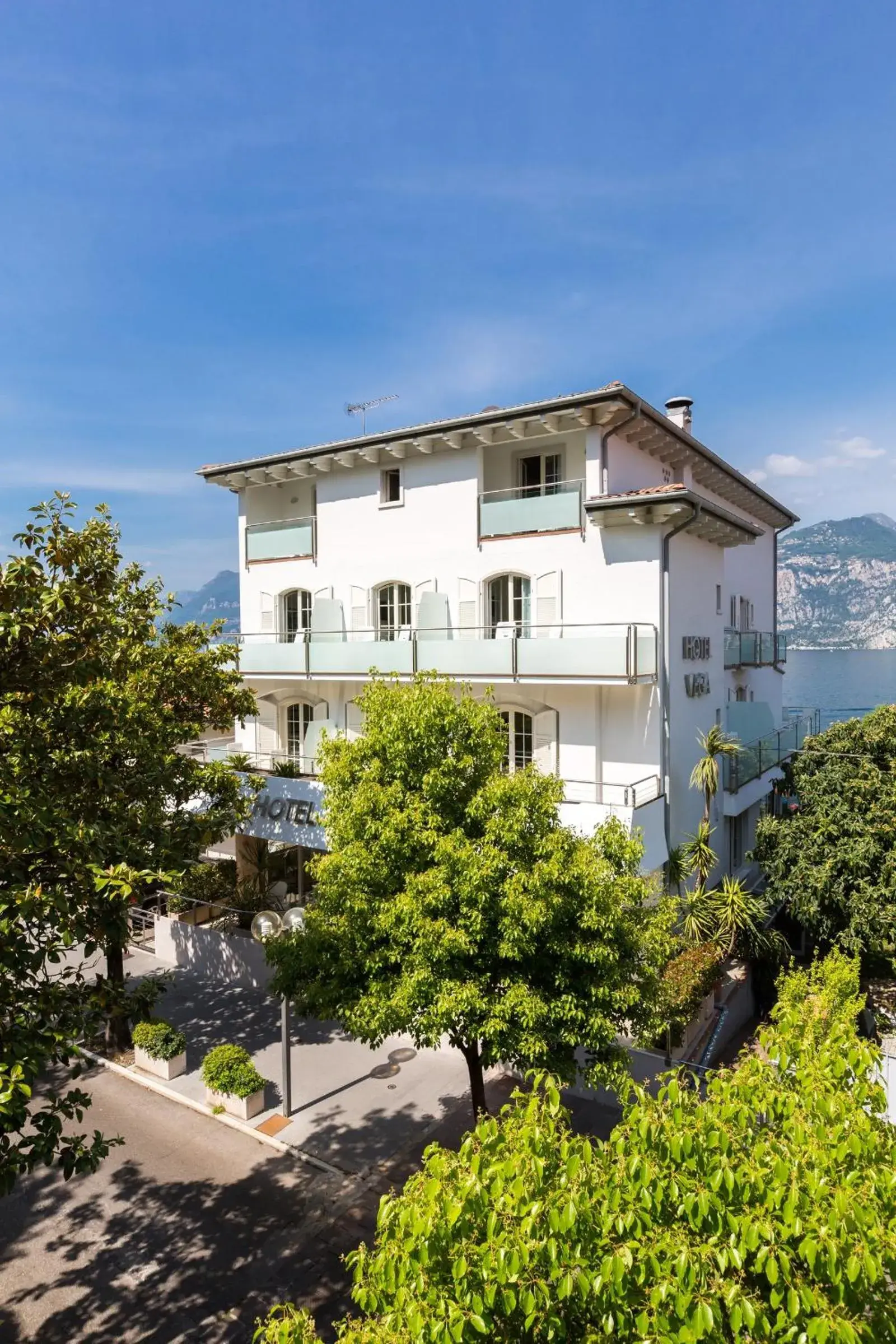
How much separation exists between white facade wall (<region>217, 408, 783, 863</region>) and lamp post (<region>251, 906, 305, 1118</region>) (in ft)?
23.0

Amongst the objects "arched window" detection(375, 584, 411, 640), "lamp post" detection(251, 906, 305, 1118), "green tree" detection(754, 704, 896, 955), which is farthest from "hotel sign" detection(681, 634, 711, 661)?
"lamp post" detection(251, 906, 305, 1118)

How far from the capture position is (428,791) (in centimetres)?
1086

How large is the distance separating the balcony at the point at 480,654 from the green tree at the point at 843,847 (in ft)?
19.3

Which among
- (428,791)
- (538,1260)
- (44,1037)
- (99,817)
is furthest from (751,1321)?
(99,817)

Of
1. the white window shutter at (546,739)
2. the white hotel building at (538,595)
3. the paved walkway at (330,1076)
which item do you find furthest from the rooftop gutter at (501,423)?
the paved walkway at (330,1076)

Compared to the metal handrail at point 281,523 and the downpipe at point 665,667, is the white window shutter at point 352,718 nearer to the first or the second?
the metal handrail at point 281,523

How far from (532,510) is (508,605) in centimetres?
263

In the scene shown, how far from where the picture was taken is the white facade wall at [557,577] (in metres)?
18.8

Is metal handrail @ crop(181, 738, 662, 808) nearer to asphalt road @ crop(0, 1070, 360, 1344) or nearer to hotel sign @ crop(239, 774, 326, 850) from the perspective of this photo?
hotel sign @ crop(239, 774, 326, 850)

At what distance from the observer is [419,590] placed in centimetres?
2194

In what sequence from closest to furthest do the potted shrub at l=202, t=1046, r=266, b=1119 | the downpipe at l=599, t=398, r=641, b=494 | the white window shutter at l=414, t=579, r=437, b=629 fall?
the potted shrub at l=202, t=1046, r=266, b=1119
the downpipe at l=599, t=398, r=641, b=494
the white window shutter at l=414, t=579, r=437, b=629

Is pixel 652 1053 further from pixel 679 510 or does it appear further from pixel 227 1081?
pixel 679 510

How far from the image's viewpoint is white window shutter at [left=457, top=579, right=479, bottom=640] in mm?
20812

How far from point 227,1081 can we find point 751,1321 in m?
13.0
